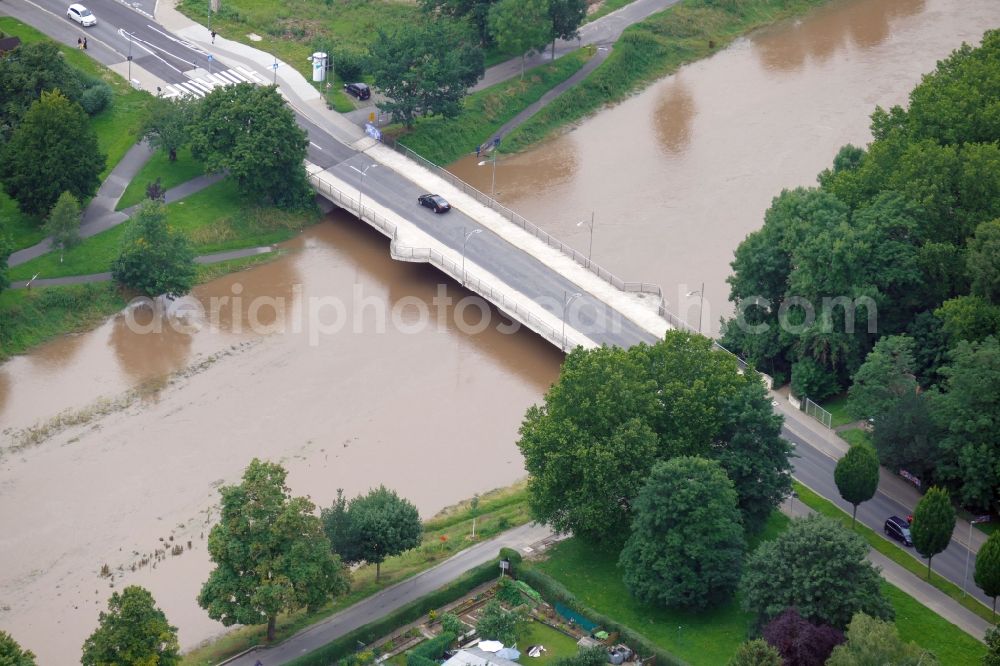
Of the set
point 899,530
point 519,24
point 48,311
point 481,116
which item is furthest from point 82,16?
point 899,530

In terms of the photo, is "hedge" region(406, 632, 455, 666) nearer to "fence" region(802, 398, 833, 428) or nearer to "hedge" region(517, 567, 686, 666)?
"hedge" region(517, 567, 686, 666)

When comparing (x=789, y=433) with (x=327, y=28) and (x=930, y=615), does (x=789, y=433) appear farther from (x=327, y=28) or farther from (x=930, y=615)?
(x=327, y=28)

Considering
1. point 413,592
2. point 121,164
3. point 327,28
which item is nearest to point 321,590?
point 413,592

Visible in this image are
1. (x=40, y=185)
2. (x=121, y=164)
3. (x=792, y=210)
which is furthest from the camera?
(x=121, y=164)

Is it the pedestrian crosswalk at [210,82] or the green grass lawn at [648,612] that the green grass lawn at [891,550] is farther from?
the pedestrian crosswalk at [210,82]

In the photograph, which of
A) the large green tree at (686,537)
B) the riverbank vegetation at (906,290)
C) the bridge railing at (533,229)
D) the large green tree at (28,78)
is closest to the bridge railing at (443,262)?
the bridge railing at (533,229)

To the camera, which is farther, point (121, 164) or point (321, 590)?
point (121, 164)
